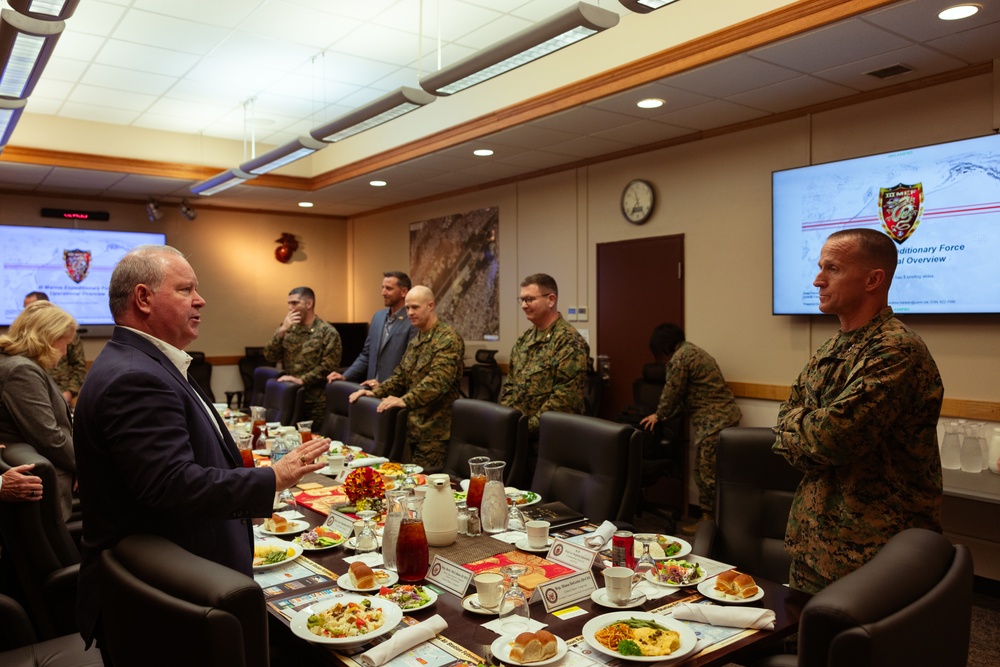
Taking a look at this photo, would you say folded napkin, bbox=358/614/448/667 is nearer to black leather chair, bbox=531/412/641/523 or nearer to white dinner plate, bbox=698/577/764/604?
white dinner plate, bbox=698/577/764/604

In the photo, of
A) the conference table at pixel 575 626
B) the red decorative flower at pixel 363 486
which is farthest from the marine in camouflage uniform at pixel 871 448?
the red decorative flower at pixel 363 486

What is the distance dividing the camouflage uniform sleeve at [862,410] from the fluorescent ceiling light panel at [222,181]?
5524 millimetres

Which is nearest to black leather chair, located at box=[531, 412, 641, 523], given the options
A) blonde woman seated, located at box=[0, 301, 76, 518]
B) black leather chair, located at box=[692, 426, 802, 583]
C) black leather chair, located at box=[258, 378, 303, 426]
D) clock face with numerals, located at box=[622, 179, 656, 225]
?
→ black leather chair, located at box=[692, 426, 802, 583]

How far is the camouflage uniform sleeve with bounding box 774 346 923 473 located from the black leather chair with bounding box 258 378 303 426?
3717 mm

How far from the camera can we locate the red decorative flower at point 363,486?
2428 mm

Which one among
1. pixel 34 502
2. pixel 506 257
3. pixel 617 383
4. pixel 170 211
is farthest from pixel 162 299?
pixel 170 211

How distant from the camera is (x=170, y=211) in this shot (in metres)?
8.56

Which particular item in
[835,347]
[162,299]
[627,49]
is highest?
[627,49]

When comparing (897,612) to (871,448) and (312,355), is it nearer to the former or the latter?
(871,448)

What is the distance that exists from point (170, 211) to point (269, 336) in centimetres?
186

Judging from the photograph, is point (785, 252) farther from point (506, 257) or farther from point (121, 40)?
point (121, 40)

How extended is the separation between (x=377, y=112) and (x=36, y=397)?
2.38 metres

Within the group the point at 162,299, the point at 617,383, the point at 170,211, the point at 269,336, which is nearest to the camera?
the point at 162,299

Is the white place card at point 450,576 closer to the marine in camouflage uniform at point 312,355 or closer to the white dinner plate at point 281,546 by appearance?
the white dinner plate at point 281,546
